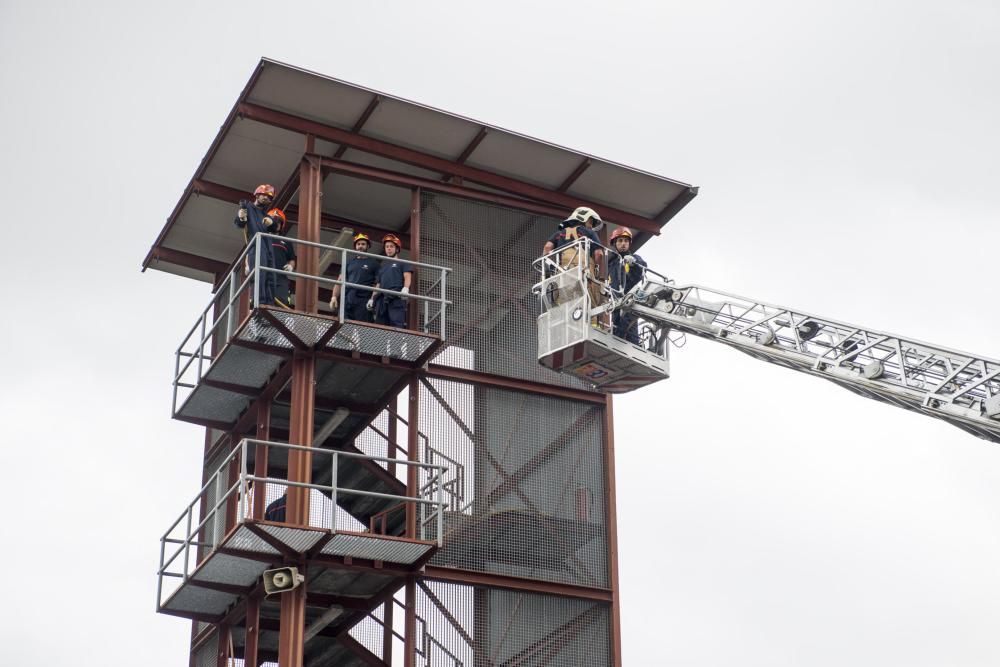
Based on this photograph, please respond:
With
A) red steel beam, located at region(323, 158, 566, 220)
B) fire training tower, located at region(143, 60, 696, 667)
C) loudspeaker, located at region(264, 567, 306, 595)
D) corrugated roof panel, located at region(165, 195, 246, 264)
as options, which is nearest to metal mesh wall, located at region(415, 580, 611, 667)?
fire training tower, located at region(143, 60, 696, 667)

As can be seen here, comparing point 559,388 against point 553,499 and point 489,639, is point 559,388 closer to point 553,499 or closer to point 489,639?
point 553,499

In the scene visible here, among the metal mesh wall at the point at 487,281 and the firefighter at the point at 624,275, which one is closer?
the firefighter at the point at 624,275

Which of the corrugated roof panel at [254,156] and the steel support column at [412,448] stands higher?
the corrugated roof panel at [254,156]

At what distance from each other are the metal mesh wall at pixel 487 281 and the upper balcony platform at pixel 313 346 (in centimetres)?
41

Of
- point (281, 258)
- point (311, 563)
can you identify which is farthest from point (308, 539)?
point (281, 258)

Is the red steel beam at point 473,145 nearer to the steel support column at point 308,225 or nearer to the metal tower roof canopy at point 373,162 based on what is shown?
the metal tower roof canopy at point 373,162

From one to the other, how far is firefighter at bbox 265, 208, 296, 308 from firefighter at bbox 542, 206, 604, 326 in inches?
191

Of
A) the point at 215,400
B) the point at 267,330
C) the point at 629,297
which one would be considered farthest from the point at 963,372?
the point at 215,400

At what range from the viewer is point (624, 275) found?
36688 mm

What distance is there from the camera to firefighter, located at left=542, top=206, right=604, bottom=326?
36.2 meters

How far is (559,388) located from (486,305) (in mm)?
2149

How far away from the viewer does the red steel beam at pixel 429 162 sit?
36.7 m

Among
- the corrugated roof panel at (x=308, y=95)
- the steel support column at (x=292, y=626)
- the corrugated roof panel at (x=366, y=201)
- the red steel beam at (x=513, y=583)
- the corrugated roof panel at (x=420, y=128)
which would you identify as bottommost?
the steel support column at (x=292, y=626)

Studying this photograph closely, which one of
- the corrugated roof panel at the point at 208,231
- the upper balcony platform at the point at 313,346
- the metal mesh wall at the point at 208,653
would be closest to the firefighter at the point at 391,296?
the upper balcony platform at the point at 313,346
